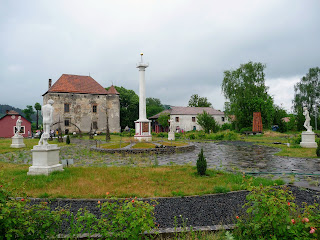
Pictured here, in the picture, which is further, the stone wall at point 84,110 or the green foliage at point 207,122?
the stone wall at point 84,110

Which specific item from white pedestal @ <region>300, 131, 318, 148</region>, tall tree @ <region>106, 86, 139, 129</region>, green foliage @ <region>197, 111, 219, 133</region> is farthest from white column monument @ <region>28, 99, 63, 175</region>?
tall tree @ <region>106, 86, 139, 129</region>

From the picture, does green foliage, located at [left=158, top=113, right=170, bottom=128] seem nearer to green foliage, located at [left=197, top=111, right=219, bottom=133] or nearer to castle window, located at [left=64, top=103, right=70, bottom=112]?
green foliage, located at [left=197, top=111, right=219, bottom=133]

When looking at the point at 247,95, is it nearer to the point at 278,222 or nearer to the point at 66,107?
the point at 66,107

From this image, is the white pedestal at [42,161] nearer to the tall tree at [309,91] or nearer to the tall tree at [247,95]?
the tall tree at [247,95]

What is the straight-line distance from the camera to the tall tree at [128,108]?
191 feet

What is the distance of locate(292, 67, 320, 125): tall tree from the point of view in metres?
47.0

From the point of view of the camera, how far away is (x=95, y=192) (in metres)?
6.45

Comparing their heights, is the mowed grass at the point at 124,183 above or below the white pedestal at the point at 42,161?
below

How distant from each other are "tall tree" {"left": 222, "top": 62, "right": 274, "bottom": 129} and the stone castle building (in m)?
23.7

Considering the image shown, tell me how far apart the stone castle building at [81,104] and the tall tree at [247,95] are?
77.8 ft

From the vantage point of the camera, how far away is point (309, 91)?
155 ft

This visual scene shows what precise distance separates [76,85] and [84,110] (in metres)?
5.44

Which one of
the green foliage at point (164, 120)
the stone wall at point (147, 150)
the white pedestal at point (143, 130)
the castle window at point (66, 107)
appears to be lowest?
the stone wall at point (147, 150)

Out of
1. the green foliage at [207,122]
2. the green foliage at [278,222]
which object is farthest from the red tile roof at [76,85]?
the green foliage at [278,222]
